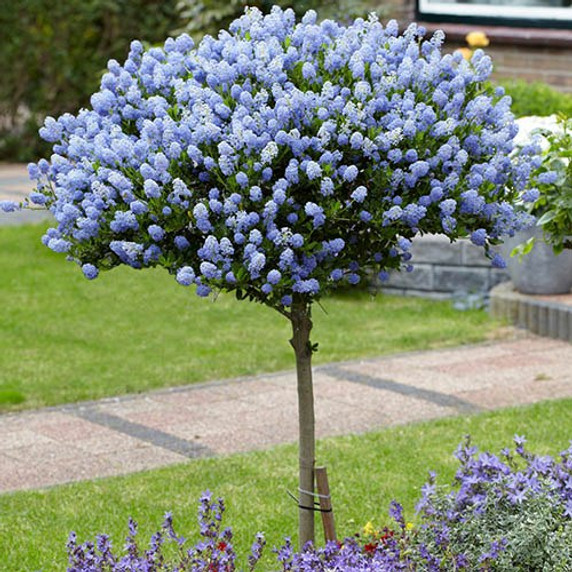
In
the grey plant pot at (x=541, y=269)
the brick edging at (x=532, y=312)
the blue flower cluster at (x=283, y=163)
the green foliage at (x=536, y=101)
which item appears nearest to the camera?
the blue flower cluster at (x=283, y=163)

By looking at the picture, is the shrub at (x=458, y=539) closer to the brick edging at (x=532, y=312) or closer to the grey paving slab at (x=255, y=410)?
the grey paving slab at (x=255, y=410)

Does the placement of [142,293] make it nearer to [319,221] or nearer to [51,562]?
[51,562]

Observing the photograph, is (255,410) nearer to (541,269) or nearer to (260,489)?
(260,489)

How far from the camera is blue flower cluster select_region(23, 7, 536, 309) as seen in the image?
11.9 ft

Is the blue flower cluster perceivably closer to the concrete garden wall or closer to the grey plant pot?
the grey plant pot

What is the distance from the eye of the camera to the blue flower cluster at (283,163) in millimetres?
3641

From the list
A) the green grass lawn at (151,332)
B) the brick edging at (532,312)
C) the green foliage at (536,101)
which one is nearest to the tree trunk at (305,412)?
the green grass lawn at (151,332)

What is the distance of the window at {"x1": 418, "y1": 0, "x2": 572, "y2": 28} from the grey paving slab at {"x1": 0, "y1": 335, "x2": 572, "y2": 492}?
466 centimetres

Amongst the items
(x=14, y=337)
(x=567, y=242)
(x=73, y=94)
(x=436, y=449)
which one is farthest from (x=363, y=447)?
(x=73, y=94)

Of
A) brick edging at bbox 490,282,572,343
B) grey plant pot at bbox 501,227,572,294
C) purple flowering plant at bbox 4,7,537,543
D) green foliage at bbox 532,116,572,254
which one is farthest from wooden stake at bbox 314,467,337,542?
grey plant pot at bbox 501,227,572,294

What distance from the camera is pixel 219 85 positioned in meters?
3.85

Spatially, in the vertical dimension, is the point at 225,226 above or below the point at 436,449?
above

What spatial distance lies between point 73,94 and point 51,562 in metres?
11.3

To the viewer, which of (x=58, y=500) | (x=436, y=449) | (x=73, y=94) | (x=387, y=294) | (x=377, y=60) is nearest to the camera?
(x=377, y=60)
